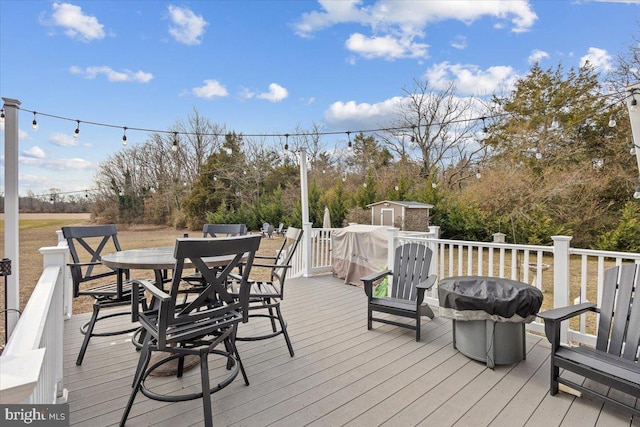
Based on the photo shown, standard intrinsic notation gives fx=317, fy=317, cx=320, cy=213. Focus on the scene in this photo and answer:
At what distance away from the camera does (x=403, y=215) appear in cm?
1001

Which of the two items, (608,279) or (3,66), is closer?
(608,279)

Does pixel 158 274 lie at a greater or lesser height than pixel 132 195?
lesser

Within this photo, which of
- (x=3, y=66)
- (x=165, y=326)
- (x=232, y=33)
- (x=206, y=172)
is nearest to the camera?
(x=165, y=326)

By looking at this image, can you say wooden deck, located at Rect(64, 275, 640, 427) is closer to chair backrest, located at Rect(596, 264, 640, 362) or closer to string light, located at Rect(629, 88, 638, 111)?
chair backrest, located at Rect(596, 264, 640, 362)

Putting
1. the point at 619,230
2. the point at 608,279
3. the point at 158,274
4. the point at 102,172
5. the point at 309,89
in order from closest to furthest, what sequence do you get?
the point at 608,279
the point at 158,274
the point at 619,230
the point at 309,89
the point at 102,172

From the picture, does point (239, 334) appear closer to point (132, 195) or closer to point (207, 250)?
→ point (207, 250)

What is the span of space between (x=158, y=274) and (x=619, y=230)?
1182 cm

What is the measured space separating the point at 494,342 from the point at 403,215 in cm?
750

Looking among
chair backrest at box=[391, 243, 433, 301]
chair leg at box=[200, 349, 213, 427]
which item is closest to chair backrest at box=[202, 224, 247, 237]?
chair backrest at box=[391, 243, 433, 301]

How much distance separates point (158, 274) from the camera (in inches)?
112

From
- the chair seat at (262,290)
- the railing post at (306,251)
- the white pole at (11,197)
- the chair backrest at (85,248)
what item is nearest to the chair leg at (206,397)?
the chair seat at (262,290)

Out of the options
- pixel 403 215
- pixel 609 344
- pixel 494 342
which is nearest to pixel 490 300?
pixel 494 342

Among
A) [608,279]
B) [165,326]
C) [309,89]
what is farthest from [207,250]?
[309,89]

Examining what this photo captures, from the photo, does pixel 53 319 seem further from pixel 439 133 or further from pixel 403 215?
pixel 439 133
